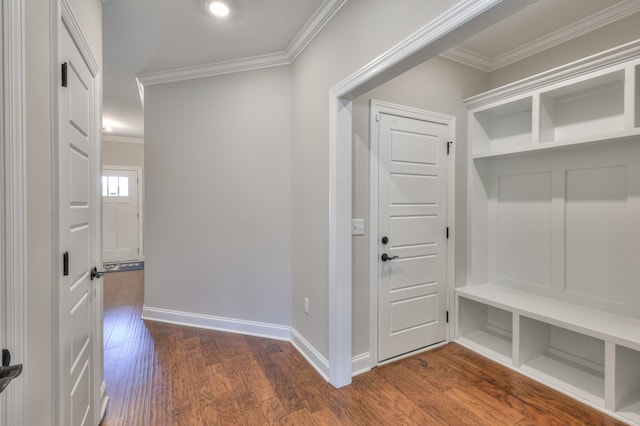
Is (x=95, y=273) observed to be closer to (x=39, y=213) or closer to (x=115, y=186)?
(x=39, y=213)

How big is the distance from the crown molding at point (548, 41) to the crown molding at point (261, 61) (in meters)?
1.26

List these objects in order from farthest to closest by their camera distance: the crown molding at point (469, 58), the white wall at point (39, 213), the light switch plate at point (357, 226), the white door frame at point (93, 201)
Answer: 1. the crown molding at point (469, 58)
2. the light switch plate at point (357, 226)
3. the white door frame at point (93, 201)
4. the white wall at point (39, 213)

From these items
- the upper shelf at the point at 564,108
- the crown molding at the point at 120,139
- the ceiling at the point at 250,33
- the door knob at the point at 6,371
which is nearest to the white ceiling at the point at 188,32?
the ceiling at the point at 250,33

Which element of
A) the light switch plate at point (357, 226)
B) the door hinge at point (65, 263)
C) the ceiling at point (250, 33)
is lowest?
the door hinge at point (65, 263)

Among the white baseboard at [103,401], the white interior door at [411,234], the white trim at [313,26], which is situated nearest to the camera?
the white baseboard at [103,401]

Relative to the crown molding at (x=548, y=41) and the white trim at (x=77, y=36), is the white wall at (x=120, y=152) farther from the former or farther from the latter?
the crown molding at (x=548, y=41)

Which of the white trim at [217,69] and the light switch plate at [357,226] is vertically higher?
the white trim at [217,69]

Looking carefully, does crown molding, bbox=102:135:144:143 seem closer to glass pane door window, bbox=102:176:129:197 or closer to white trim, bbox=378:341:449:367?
glass pane door window, bbox=102:176:129:197

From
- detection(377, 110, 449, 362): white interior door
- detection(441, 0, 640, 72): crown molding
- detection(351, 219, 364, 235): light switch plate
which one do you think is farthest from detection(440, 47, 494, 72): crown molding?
detection(351, 219, 364, 235): light switch plate

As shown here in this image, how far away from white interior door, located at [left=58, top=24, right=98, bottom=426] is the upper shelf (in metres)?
2.98

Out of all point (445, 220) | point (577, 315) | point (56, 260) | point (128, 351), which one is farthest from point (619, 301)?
point (128, 351)

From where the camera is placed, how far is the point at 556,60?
8.12 feet

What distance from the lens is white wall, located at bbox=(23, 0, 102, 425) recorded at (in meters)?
0.90

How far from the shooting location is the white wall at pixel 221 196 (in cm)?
287
